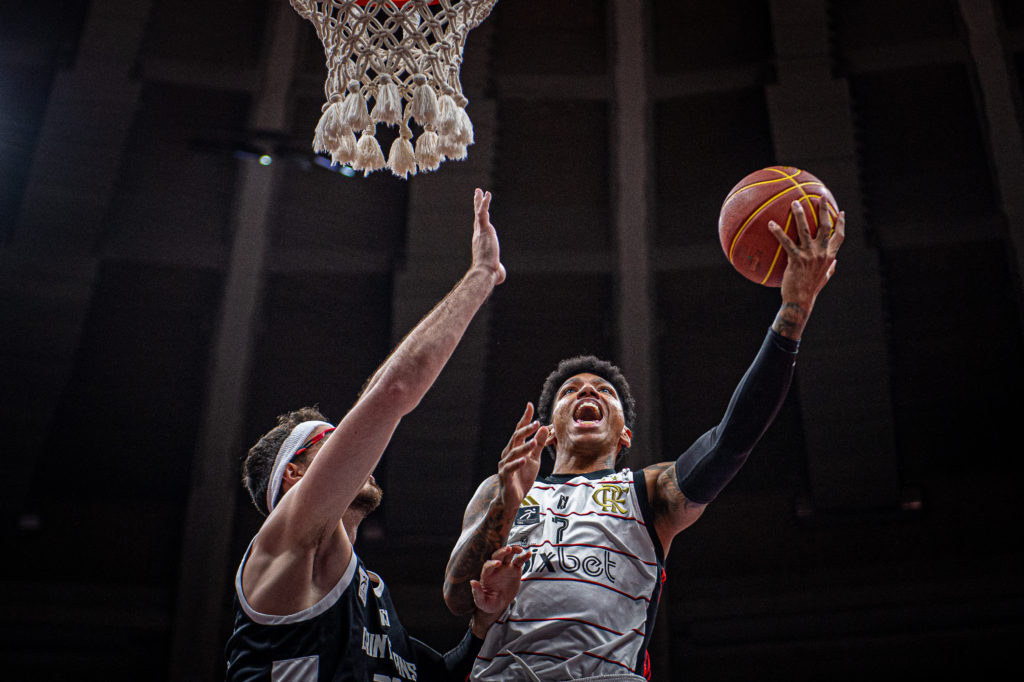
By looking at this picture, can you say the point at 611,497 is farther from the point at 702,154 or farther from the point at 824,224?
the point at 702,154

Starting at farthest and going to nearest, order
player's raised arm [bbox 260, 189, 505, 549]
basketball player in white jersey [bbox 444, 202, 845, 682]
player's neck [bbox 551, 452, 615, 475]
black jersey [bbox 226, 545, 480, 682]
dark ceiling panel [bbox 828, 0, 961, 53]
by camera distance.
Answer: dark ceiling panel [bbox 828, 0, 961, 53] → player's neck [bbox 551, 452, 615, 475] → basketball player in white jersey [bbox 444, 202, 845, 682] → black jersey [bbox 226, 545, 480, 682] → player's raised arm [bbox 260, 189, 505, 549]

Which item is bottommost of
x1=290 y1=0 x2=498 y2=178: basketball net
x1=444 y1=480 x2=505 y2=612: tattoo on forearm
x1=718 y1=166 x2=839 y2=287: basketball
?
x1=444 y1=480 x2=505 y2=612: tattoo on forearm

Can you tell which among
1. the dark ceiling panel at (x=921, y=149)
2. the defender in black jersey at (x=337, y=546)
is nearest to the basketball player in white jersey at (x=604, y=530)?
the defender in black jersey at (x=337, y=546)

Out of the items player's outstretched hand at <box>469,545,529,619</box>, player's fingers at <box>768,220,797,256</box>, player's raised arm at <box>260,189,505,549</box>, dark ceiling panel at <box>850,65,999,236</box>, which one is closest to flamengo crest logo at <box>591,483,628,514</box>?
player's outstretched hand at <box>469,545,529,619</box>

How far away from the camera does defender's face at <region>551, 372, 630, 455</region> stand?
3.47m

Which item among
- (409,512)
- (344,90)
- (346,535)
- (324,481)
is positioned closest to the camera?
(324,481)

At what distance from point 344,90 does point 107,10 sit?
4.86m

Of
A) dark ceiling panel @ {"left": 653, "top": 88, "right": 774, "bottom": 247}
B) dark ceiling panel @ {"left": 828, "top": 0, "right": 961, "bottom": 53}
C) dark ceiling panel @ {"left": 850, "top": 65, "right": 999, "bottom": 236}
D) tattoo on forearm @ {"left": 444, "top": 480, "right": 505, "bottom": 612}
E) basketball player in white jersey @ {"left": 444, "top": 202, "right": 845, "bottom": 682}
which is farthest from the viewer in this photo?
dark ceiling panel @ {"left": 653, "top": 88, "right": 774, "bottom": 247}

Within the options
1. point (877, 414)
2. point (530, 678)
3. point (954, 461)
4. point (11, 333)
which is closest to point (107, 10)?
point (11, 333)

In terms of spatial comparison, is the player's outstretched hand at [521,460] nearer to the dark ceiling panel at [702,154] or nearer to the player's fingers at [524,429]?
the player's fingers at [524,429]

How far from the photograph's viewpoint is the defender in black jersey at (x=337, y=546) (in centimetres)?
197

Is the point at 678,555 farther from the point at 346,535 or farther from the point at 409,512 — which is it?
the point at 346,535

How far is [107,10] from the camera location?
24.0ft

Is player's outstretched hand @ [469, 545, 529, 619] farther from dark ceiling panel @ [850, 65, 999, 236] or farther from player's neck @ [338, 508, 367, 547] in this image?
dark ceiling panel @ [850, 65, 999, 236]
